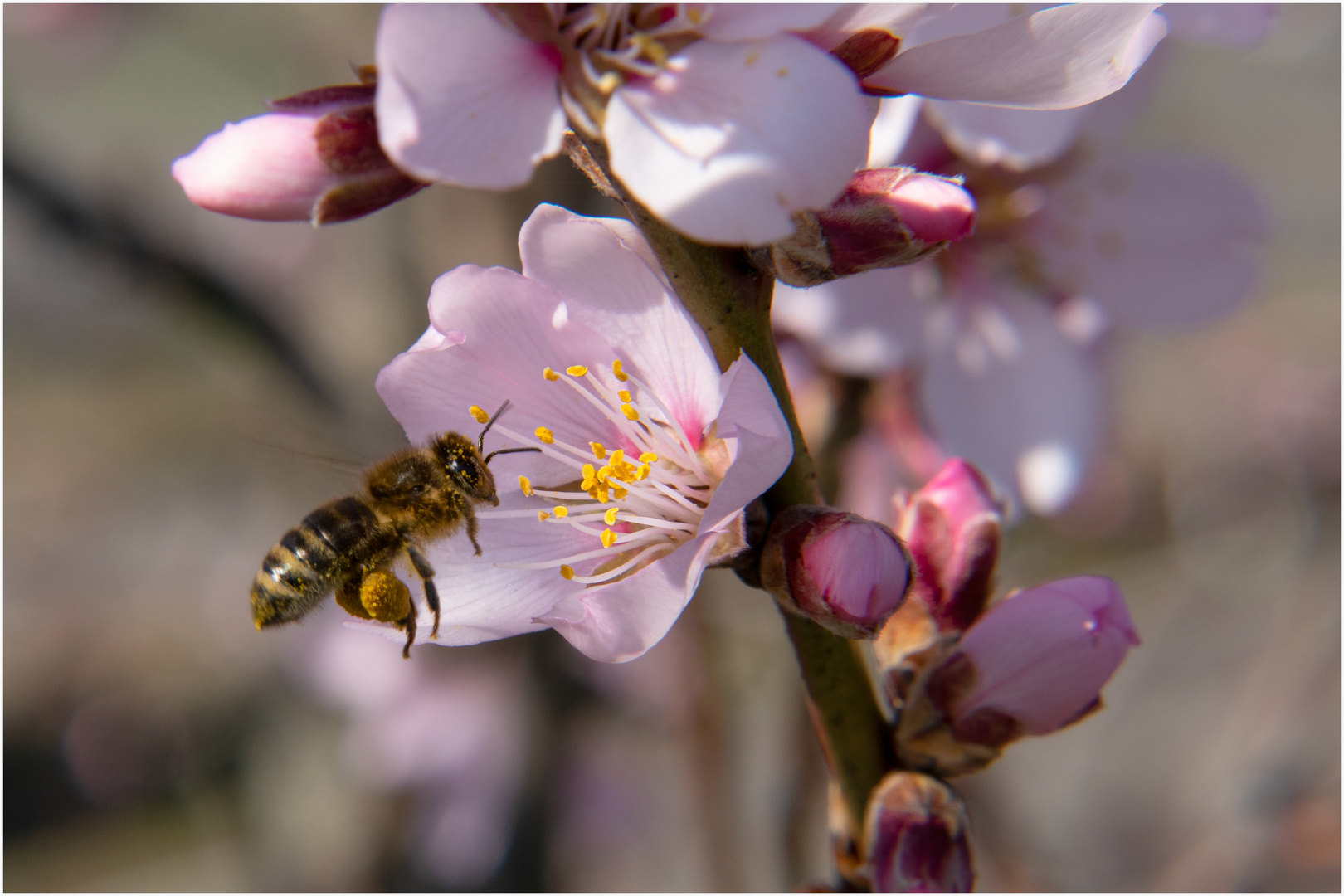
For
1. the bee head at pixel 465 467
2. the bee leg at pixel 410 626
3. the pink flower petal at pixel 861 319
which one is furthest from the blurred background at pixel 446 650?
the pink flower petal at pixel 861 319

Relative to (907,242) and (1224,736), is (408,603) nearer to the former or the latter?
(907,242)

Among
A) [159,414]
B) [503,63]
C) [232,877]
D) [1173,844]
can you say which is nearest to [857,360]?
[503,63]

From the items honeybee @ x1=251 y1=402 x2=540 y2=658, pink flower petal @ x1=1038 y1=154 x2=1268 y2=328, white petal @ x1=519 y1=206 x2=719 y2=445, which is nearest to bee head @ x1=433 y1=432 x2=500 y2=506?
honeybee @ x1=251 y1=402 x2=540 y2=658

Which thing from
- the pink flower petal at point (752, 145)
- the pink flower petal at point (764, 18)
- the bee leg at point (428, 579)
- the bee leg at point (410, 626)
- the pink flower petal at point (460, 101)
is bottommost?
the bee leg at point (410, 626)

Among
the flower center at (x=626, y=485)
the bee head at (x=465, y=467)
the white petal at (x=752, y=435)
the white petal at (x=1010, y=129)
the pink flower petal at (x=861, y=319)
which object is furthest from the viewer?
the pink flower petal at (x=861, y=319)

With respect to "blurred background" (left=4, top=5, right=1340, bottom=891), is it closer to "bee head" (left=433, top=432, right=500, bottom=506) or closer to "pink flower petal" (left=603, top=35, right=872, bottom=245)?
"bee head" (left=433, top=432, right=500, bottom=506)

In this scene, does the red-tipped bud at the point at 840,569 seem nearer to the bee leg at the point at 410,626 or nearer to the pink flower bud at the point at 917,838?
the pink flower bud at the point at 917,838

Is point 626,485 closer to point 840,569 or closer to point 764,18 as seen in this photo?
point 840,569

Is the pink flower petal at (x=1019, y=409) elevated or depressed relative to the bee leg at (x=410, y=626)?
depressed
